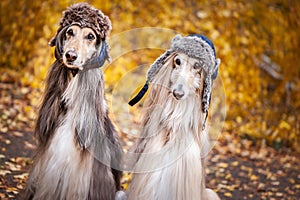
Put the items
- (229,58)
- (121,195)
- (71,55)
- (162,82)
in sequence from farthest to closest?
(229,58), (121,195), (162,82), (71,55)

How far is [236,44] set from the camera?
692 centimetres

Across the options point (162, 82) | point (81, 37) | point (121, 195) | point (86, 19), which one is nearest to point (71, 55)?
point (81, 37)

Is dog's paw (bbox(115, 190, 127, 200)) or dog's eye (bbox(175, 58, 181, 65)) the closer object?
dog's eye (bbox(175, 58, 181, 65))

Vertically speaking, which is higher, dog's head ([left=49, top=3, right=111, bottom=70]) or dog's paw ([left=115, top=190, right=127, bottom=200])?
dog's head ([left=49, top=3, right=111, bottom=70])

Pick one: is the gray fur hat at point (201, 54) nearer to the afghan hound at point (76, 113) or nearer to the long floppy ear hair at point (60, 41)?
the afghan hound at point (76, 113)

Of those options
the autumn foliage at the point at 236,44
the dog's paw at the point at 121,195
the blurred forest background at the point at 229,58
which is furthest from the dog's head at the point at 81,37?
the autumn foliage at the point at 236,44

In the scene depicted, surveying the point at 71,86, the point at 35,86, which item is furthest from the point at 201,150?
the point at 35,86

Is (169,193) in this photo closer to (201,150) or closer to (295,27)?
(201,150)

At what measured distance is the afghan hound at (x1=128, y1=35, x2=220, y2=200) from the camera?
3.29m

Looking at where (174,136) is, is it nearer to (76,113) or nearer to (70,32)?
(76,113)

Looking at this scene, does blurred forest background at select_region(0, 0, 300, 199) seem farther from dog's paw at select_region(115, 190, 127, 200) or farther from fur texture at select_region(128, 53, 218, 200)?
fur texture at select_region(128, 53, 218, 200)

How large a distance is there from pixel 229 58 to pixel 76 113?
389 cm

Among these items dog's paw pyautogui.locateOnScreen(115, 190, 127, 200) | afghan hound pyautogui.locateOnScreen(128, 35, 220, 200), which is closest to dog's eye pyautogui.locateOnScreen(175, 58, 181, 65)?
afghan hound pyautogui.locateOnScreen(128, 35, 220, 200)

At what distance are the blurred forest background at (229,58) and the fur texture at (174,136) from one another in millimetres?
2884
